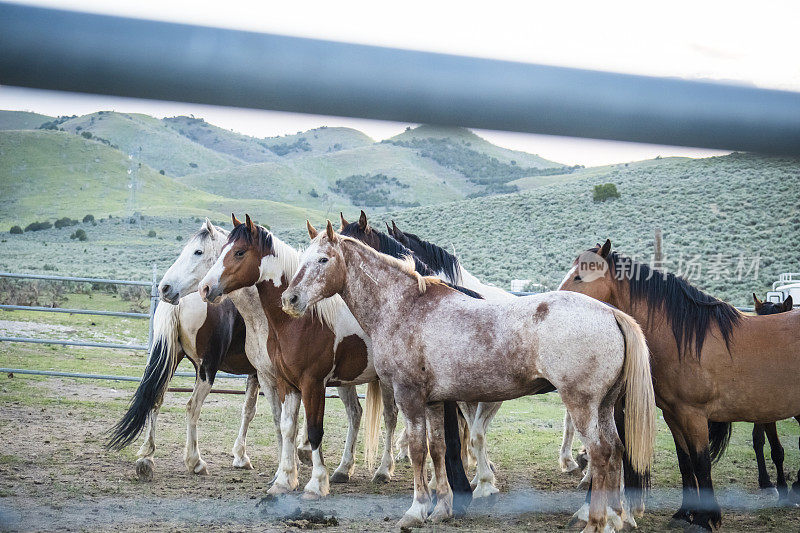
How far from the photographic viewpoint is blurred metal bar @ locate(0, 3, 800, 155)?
1.86 feet

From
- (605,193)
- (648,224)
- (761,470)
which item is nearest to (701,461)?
(761,470)

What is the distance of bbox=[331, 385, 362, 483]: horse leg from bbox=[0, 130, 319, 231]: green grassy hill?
5005 centimetres

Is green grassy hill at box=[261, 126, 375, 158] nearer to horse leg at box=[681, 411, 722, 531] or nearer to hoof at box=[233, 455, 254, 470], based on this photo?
hoof at box=[233, 455, 254, 470]

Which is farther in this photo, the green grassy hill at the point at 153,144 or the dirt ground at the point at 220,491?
the green grassy hill at the point at 153,144

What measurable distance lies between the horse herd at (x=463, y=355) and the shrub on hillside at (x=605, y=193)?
38.9 metres

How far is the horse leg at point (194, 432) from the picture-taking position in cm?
633

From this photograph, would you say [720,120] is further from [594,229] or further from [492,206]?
[492,206]

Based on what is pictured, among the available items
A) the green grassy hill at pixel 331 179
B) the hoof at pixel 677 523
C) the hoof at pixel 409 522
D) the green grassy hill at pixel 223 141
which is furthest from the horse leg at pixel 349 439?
the green grassy hill at pixel 223 141

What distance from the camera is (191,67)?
586mm

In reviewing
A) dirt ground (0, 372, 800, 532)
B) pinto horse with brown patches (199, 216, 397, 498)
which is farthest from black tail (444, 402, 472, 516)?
pinto horse with brown patches (199, 216, 397, 498)

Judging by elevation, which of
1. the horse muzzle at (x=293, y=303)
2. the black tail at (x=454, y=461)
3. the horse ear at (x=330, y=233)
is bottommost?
the black tail at (x=454, y=461)

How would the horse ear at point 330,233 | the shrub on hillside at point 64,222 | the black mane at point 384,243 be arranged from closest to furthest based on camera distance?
the horse ear at point 330,233, the black mane at point 384,243, the shrub on hillside at point 64,222

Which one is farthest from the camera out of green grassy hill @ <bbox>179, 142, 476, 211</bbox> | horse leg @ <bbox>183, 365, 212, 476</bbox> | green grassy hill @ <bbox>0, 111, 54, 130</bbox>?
green grassy hill @ <bbox>0, 111, 54, 130</bbox>

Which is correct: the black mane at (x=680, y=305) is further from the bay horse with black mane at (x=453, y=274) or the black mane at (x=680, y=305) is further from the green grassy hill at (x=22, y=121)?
the green grassy hill at (x=22, y=121)
